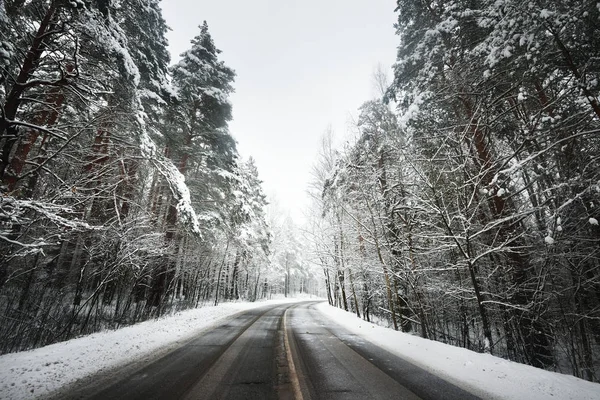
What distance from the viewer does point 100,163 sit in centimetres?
776

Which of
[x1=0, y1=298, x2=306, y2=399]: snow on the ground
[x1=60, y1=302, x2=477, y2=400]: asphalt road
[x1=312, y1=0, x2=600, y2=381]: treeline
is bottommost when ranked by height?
[x1=60, y1=302, x2=477, y2=400]: asphalt road

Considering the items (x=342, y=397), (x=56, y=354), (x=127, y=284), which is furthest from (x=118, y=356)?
(x=127, y=284)

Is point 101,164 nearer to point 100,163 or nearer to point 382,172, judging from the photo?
point 100,163

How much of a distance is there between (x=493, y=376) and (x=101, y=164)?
1081 centimetres

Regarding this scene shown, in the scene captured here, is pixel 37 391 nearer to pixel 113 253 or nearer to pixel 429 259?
pixel 113 253

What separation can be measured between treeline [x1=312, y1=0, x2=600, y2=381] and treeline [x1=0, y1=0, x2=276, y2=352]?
278 inches

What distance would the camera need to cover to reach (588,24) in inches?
178

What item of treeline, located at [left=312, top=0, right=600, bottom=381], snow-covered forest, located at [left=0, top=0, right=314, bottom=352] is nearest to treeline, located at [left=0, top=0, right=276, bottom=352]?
snow-covered forest, located at [left=0, top=0, right=314, bottom=352]

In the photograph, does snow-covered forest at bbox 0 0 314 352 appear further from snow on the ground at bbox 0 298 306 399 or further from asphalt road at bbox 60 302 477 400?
asphalt road at bbox 60 302 477 400

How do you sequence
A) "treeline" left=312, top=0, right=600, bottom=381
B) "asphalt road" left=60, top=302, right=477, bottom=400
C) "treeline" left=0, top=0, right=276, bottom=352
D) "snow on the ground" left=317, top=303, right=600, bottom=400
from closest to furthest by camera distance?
"snow on the ground" left=317, top=303, right=600, bottom=400 → "asphalt road" left=60, top=302, right=477, bottom=400 → "treeline" left=312, top=0, right=600, bottom=381 → "treeline" left=0, top=0, right=276, bottom=352

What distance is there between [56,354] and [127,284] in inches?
288

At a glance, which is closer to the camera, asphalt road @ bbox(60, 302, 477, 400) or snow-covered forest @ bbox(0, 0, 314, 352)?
asphalt road @ bbox(60, 302, 477, 400)

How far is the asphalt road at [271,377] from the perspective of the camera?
3.68 m

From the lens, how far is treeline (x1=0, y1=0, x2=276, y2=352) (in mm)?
5039
